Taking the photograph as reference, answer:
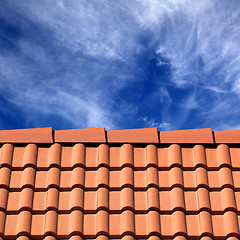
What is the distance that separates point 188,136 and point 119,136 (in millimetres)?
968

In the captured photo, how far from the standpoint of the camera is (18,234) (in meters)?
7.09

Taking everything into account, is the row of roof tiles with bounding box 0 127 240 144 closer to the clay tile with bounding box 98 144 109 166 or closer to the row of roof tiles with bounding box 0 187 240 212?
the clay tile with bounding box 98 144 109 166

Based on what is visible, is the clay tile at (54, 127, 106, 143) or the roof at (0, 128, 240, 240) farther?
the clay tile at (54, 127, 106, 143)

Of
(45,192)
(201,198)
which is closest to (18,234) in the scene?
(45,192)

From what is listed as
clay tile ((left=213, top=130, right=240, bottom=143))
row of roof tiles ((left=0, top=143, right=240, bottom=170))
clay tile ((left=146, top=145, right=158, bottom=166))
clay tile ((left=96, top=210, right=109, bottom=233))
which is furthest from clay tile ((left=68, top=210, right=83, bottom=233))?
clay tile ((left=213, top=130, right=240, bottom=143))

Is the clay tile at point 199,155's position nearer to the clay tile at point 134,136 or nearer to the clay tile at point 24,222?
the clay tile at point 134,136

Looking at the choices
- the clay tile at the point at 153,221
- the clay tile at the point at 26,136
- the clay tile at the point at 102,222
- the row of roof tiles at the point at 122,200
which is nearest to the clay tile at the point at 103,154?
the row of roof tiles at the point at 122,200

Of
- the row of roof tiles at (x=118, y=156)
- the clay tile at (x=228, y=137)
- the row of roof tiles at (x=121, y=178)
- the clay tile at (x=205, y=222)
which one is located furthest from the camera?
the clay tile at (x=228, y=137)

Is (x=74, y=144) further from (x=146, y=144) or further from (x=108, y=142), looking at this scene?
(x=146, y=144)

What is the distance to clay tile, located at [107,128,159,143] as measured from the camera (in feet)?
26.9

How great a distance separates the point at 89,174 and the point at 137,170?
2.12 ft

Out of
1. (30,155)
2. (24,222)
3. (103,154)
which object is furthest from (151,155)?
(24,222)

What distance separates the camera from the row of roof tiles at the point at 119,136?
8.19m

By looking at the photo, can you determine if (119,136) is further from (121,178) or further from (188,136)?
(188,136)
